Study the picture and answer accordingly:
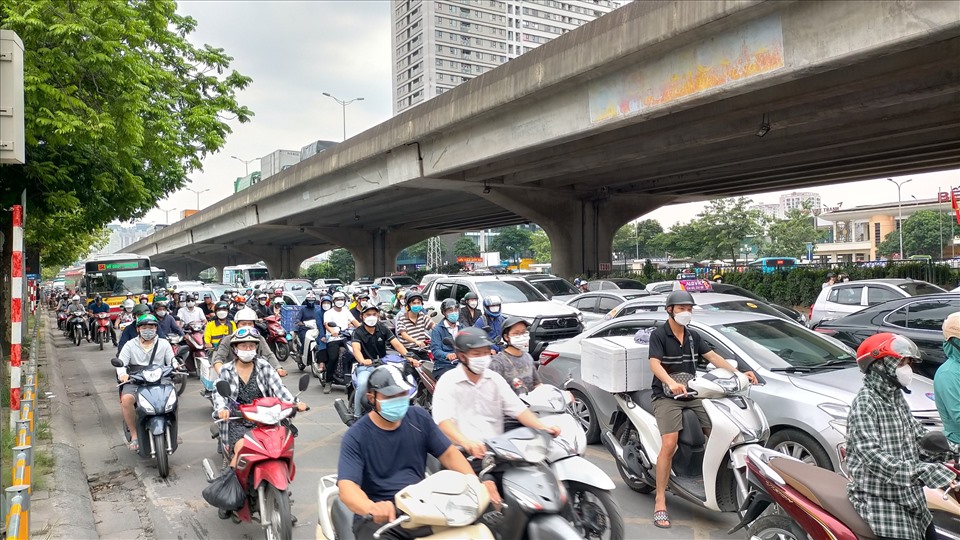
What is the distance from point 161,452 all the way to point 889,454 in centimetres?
647

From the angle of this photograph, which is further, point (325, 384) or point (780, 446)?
point (325, 384)

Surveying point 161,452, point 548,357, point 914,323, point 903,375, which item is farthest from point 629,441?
point 914,323

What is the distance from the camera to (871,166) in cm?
2603

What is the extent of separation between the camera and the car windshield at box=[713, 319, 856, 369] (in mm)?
5965

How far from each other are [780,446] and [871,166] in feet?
81.2

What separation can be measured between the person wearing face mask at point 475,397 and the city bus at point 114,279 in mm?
21889

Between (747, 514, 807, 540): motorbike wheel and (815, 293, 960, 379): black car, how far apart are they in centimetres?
636

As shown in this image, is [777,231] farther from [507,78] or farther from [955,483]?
[955,483]

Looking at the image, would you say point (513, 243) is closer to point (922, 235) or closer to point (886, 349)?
point (922, 235)

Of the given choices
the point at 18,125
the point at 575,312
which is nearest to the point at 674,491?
the point at 18,125

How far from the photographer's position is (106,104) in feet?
32.8

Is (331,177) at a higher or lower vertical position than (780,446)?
higher

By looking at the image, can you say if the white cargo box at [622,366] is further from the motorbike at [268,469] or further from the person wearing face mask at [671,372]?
the motorbike at [268,469]

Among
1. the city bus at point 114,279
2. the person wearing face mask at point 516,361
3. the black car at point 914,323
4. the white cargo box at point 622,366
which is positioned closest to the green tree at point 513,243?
the city bus at point 114,279
